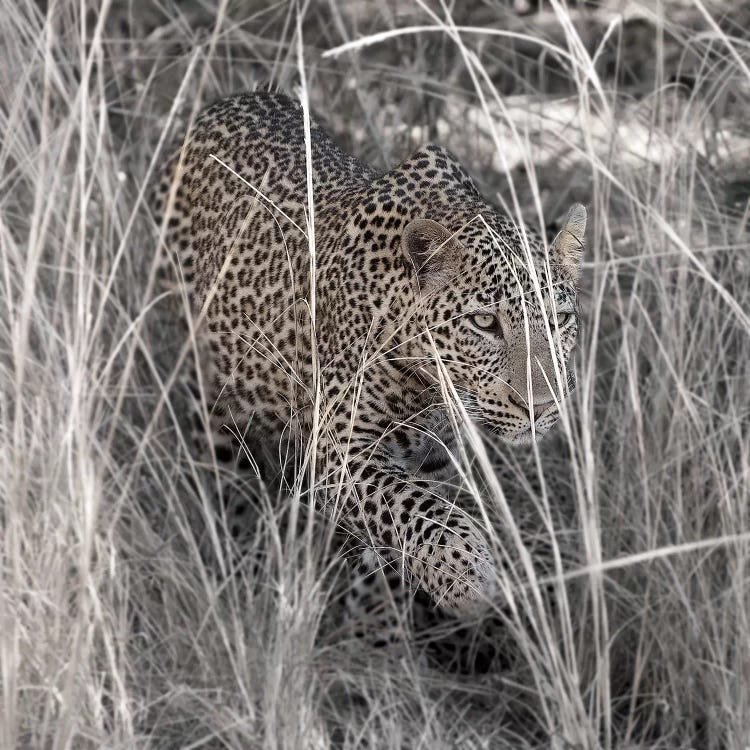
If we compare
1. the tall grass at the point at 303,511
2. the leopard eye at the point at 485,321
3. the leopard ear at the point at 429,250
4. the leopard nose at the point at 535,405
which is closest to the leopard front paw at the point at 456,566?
the tall grass at the point at 303,511

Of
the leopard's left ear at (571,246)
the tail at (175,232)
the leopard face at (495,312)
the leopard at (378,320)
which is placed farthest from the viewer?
the tail at (175,232)

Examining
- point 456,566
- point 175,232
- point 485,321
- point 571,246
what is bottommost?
point 456,566

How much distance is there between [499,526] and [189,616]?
1161 mm

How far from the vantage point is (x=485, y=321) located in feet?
13.1

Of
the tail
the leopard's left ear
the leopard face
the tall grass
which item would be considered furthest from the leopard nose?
the tail

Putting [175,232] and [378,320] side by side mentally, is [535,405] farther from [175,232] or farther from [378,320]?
[175,232]

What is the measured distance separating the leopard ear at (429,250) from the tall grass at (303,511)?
0.32 m

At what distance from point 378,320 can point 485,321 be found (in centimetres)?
36

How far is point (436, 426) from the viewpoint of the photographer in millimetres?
4301

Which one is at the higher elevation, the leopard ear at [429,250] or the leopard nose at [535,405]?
the leopard ear at [429,250]

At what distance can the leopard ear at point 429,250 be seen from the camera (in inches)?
156

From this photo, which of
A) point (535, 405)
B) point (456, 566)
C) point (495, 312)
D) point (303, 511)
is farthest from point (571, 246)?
point (303, 511)

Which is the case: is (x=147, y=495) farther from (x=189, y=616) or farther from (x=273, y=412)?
(x=189, y=616)

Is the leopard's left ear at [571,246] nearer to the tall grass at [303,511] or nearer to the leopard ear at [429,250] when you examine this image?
the tall grass at [303,511]
